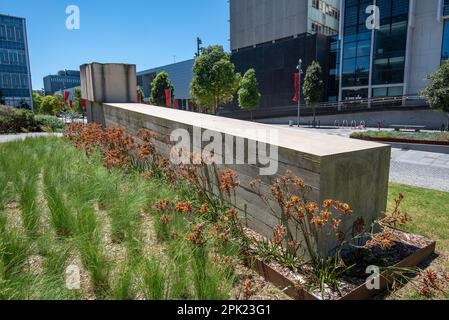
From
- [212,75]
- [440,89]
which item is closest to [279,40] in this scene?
[212,75]

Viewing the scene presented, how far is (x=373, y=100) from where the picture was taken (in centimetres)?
3122

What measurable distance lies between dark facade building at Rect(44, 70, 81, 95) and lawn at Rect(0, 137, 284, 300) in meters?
129

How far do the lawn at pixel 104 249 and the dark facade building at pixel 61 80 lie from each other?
12860cm

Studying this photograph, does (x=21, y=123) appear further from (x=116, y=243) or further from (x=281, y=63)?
(x=281, y=63)

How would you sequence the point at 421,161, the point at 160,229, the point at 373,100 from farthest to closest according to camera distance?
the point at 373,100
the point at 421,161
the point at 160,229

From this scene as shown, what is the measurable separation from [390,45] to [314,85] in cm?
815

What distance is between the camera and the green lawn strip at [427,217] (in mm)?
3768

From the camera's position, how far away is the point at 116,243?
143 inches

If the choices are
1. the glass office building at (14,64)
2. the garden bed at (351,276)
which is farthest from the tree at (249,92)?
the glass office building at (14,64)

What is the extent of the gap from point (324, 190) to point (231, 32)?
161 feet

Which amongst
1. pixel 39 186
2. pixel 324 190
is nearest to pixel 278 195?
pixel 324 190
